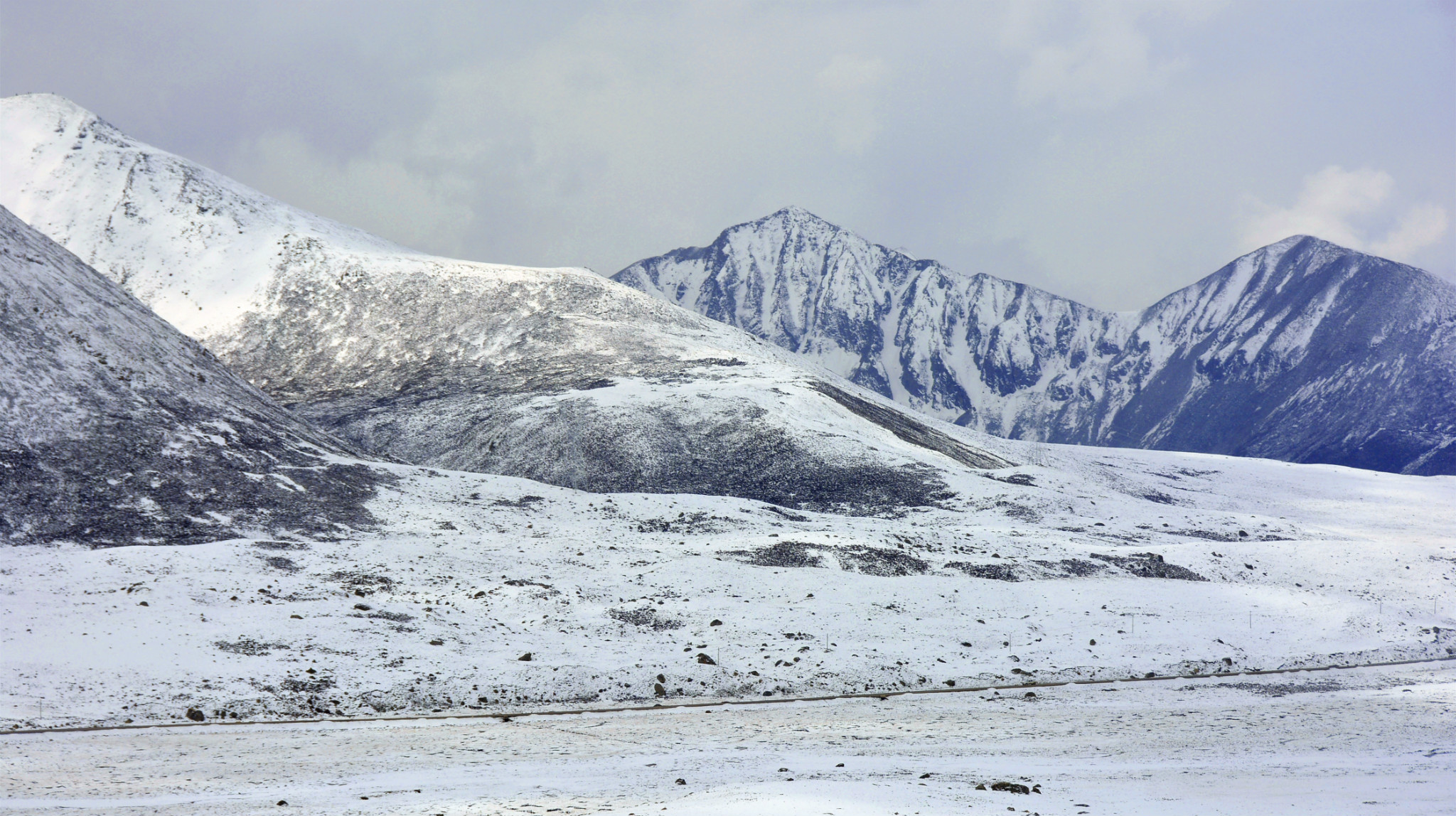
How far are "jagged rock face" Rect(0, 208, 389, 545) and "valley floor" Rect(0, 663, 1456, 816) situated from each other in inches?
1050

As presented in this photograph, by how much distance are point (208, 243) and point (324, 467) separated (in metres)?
94.2

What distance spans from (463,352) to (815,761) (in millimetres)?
103175

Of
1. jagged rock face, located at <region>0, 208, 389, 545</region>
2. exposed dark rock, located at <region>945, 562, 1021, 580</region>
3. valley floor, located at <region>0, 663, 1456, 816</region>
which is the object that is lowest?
valley floor, located at <region>0, 663, 1456, 816</region>

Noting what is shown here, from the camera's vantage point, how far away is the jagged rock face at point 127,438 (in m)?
45.5

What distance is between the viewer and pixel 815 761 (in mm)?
19891

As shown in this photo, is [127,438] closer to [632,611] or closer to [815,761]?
[632,611]

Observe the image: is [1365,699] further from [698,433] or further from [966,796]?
[698,433]

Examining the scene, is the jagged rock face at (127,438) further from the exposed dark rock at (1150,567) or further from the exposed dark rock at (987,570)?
the exposed dark rock at (1150,567)

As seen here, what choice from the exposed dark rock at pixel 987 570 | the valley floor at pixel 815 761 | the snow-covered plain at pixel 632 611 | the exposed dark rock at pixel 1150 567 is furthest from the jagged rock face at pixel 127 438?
the exposed dark rock at pixel 1150 567

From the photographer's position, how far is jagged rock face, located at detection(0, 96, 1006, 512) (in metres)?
85.9

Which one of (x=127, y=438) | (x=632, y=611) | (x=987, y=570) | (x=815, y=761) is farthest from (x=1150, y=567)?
(x=127, y=438)

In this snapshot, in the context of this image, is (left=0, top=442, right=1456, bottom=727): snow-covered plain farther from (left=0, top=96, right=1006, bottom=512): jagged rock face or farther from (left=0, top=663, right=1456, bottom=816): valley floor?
(left=0, top=96, right=1006, bottom=512): jagged rock face

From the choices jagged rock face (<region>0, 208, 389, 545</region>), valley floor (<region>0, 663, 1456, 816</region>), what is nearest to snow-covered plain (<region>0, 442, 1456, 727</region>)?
valley floor (<region>0, 663, 1456, 816</region>)

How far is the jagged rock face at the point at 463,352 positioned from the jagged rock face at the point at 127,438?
1009 inches
